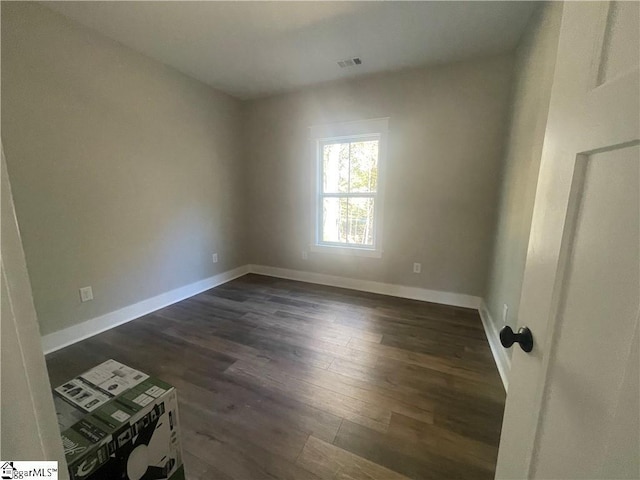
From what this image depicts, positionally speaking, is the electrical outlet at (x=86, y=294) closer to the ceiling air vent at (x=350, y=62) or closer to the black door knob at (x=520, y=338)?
the black door knob at (x=520, y=338)

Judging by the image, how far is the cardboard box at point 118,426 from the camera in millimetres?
763

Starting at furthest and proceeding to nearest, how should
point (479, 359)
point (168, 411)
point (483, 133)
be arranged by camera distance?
point (483, 133)
point (479, 359)
point (168, 411)

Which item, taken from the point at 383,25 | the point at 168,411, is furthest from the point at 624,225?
the point at 383,25

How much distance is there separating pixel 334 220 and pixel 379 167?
0.94 meters

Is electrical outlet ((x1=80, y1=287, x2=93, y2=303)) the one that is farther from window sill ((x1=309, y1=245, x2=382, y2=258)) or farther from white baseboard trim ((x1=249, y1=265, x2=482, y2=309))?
window sill ((x1=309, y1=245, x2=382, y2=258))

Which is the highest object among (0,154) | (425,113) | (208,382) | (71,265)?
(425,113)

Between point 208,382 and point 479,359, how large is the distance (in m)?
2.00

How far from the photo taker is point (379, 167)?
302cm

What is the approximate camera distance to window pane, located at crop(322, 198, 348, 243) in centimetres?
344

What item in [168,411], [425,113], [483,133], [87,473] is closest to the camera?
[87,473]

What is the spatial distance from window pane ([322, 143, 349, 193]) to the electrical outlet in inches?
107

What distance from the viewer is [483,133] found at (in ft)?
8.28

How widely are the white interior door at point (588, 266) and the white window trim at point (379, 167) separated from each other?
247 cm

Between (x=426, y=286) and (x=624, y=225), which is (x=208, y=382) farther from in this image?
(x=426, y=286)
